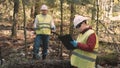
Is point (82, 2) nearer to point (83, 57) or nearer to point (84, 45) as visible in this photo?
point (83, 57)

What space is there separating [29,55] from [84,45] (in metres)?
7.77

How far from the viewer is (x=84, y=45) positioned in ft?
21.1

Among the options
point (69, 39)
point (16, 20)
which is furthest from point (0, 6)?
point (69, 39)

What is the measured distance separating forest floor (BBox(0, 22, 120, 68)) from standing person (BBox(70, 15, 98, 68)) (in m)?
3.98

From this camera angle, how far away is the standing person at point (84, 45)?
21.1ft

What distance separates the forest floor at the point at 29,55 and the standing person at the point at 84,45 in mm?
3979

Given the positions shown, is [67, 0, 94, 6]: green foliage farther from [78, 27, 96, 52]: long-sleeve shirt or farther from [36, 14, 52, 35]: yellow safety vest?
[78, 27, 96, 52]: long-sleeve shirt

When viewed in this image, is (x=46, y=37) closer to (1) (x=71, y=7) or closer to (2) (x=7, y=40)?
(1) (x=71, y=7)

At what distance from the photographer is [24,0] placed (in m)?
13.7

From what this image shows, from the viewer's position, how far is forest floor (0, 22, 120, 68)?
1062 cm

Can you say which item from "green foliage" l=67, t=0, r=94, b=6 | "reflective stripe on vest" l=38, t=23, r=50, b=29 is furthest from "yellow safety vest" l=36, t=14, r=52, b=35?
"green foliage" l=67, t=0, r=94, b=6

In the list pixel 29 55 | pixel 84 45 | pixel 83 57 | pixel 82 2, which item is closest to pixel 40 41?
pixel 29 55

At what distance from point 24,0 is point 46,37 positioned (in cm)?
216

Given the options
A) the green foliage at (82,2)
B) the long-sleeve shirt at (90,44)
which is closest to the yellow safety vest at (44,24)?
the green foliage at (82,2)
